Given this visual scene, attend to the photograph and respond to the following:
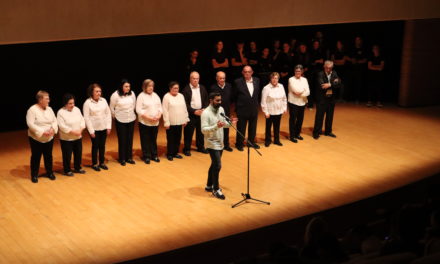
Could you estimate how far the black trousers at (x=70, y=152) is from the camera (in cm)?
863

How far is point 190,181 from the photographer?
28.0ft

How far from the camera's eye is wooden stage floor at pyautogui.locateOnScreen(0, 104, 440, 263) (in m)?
6.79

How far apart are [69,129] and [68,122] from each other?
0.31ft

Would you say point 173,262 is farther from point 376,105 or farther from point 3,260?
point 376,105

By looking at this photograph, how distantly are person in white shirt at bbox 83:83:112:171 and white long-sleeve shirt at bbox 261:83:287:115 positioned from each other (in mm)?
2478

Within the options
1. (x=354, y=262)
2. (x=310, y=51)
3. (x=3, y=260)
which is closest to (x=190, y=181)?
(x=3, y=260)

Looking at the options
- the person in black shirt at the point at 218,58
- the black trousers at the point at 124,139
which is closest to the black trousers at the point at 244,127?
the black trousers at the point at 124,139

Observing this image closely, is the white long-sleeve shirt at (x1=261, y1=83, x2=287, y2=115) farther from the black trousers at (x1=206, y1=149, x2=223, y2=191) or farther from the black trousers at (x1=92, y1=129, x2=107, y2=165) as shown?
the black trousers at (x1=92, y1=129, x2=107, y2=165)

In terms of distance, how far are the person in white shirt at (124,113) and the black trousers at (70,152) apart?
659 millimetres

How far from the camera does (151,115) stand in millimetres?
9188

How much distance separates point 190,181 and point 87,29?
2384mm

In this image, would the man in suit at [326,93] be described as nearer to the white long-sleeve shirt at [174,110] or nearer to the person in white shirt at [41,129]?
the white long-sleeve shirt at [174,110]

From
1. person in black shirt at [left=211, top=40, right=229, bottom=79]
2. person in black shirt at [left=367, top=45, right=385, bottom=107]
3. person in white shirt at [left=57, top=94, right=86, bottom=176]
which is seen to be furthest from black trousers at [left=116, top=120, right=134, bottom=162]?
person in black shirt at [left=367, top=45, right=385, bottom=107]

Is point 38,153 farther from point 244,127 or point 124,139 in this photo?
point 244,127
